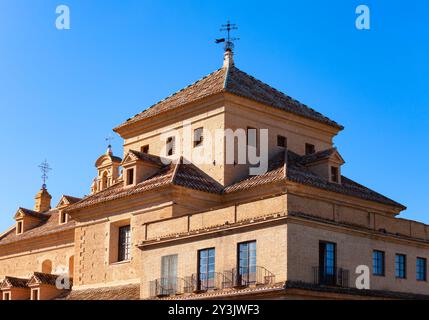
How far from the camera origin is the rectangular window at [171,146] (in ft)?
139

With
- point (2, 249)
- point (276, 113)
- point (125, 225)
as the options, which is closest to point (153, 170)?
point (125, 225)

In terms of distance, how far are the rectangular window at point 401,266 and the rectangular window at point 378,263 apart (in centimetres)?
107

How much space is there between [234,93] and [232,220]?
938 centimetres

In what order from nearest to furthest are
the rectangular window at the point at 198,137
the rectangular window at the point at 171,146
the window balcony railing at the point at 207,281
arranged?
1. the window balcony railing at the point at 207,281
2. the rectangular window at the point at 198,137
3. the rectangular window at the point at 171,146

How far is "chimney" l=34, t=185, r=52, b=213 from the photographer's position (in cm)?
6247

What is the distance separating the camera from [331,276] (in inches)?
1238

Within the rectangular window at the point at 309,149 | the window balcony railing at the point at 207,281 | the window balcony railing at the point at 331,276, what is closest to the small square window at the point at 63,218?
the rectangular window at the point at 309,149

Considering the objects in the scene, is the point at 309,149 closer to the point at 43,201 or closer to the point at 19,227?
the point at 19,227

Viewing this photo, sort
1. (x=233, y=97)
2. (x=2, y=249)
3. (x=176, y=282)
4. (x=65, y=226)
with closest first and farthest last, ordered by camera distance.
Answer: (x=176, y=282) → (x=233, y=97) → (x=65, y=226) → (x=2, y=249)

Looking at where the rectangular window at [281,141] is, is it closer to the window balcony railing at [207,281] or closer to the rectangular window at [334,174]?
the rectangular window at [334,174]
